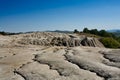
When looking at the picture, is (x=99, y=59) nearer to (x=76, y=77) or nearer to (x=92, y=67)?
(x=92, y=67)

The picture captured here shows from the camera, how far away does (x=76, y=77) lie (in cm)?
1533

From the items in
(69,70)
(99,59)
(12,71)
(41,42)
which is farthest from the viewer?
(41,42)

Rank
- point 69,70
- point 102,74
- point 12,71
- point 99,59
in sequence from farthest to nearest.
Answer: point 99,59 → point 12,71 → point 69,70 → point 102,74

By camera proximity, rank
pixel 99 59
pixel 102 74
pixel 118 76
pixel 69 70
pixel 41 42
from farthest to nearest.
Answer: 1. pixel 41 42
2. pixel 99 59
3. pixel 69 70
4. pixel 102 74
5. pixel 118 76

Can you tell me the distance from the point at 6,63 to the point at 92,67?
8.47 metres

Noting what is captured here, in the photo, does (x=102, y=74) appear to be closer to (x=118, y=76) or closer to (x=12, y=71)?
(x=118, y=76)

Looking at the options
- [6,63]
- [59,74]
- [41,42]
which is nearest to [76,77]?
[59,74]

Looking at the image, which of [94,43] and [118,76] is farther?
[94,43]

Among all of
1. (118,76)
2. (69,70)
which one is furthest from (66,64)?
(118,76)

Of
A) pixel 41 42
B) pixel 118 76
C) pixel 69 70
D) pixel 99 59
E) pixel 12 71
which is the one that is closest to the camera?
pixel 118 76

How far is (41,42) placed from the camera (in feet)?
140

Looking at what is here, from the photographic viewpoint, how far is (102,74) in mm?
15812

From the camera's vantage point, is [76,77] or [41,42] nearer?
[76,77]

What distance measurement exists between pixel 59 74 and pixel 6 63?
7.19 meters
